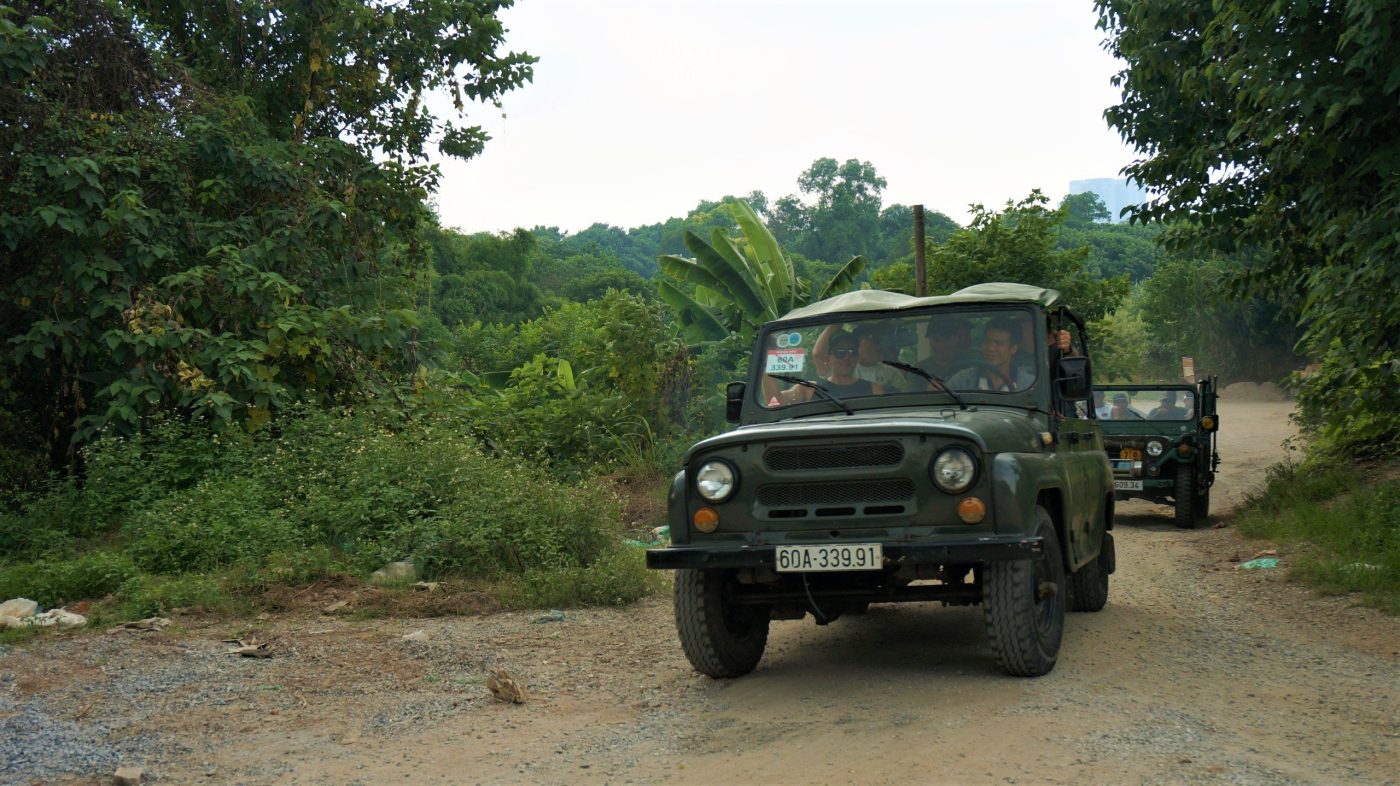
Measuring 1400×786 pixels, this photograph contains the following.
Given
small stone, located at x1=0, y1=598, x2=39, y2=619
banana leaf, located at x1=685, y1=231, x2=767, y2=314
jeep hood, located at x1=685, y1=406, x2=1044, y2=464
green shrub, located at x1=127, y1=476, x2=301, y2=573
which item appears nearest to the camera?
jeep hood, located at x1=685, y1=406, x2=1044, y2=464

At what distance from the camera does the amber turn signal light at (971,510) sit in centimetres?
564

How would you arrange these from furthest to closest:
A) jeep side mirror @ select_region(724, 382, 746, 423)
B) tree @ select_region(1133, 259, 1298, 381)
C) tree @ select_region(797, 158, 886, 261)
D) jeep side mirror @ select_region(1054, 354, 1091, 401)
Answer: tree @ select_region(797, 158, 886, 261) < tree @ select_region(1133, 259, 1298, 381) < jeep side mirror @ select_region(724, 382, 746, 423) < jeep side mirror @ select_region(1054, 354, 1091, 401)

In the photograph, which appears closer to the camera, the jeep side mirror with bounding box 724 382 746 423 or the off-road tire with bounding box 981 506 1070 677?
the off-road tire with bounding box 981 506 1070 677

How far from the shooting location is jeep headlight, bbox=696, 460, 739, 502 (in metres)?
6.00

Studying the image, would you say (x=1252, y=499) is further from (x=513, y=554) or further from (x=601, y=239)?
(x=601, y=239)

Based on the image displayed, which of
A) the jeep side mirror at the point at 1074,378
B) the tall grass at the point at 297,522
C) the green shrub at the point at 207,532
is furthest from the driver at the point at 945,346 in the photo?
the green shrub at the point at 207,532

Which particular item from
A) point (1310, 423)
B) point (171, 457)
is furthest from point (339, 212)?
point (1310, 423)

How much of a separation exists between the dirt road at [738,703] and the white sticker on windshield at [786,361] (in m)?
1.65

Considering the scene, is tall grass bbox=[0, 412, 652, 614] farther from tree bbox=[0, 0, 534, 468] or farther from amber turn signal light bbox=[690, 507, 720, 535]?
amber turn signal light bbox=[690, 507, 720, 535]

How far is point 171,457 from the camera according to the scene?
1094cm

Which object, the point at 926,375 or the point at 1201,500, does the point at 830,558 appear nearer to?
the point at 926,375

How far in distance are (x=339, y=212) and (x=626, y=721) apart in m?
8.95

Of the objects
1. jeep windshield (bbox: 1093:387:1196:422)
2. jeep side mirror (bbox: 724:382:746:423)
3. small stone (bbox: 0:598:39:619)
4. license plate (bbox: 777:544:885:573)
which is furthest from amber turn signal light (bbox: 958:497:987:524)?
jeep windshield (bbox: 1093:387:1196:422)

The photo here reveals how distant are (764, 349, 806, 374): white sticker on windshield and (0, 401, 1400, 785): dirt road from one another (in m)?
1.65
